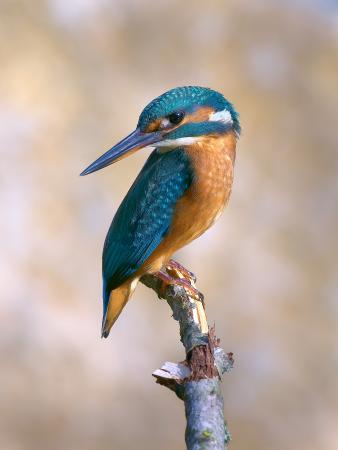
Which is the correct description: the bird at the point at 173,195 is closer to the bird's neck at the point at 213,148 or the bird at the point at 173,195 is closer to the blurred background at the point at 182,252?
the bird's neck at the point at 213,148

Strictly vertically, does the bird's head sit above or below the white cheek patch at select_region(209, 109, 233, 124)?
below

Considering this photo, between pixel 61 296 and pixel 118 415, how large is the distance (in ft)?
1.86

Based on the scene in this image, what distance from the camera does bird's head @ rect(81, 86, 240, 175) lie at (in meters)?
2.54

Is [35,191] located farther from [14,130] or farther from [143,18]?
[143,18]

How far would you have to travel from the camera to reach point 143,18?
15.4ft

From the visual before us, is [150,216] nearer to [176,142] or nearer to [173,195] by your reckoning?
[173,195]

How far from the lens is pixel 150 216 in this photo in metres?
2.67

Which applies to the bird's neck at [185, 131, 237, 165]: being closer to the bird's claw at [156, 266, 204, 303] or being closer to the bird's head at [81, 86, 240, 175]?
the bird's head at [81, 86, 240, 175]

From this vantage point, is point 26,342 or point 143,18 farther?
point 143,18

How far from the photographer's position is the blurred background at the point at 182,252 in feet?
13.7

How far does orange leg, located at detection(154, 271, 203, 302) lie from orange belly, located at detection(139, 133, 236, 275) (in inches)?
1.1

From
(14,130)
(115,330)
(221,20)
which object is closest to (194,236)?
(115,330)

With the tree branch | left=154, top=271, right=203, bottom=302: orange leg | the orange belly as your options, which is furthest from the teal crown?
the tree branch

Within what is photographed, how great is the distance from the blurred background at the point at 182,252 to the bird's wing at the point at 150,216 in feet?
5.08
